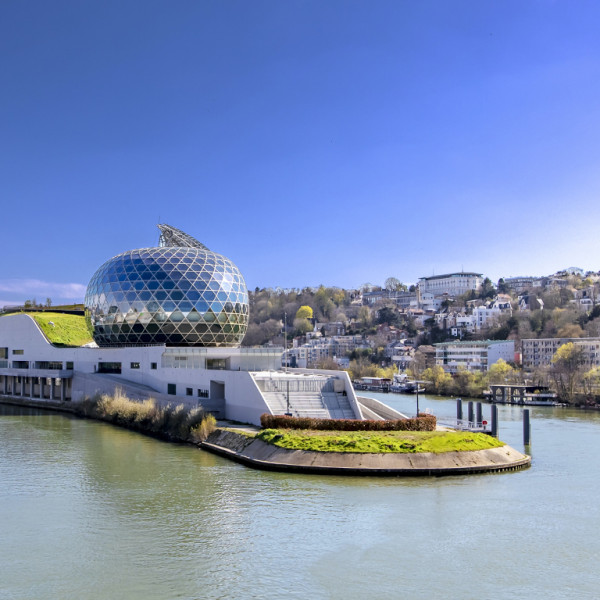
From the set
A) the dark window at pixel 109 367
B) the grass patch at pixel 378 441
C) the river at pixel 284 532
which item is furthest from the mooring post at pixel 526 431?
the dark window at pixel 109 367

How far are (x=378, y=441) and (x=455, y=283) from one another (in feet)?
547

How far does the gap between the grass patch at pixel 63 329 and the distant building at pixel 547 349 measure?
183 ft

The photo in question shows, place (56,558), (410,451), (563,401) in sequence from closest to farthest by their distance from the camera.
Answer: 1. (56,558)
2. (410,451)
3. (563,401)

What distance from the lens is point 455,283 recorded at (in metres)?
188

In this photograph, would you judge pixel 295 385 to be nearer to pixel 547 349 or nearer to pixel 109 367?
pixel 109 367

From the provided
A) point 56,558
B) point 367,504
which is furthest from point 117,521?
point 367,504

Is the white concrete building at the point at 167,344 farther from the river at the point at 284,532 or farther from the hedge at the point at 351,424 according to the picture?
the river at the point at 284,532

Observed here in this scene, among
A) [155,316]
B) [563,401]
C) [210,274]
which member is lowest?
[563,401]

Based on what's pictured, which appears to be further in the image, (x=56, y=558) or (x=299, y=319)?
(x=299, y=319)

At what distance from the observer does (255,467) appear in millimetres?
26672

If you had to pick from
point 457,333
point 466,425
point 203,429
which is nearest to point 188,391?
point 203,429

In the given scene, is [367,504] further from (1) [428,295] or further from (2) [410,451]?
(1) [428,295]

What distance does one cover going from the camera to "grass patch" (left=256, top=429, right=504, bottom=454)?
26.0 meters

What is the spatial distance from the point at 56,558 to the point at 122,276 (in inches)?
1386
